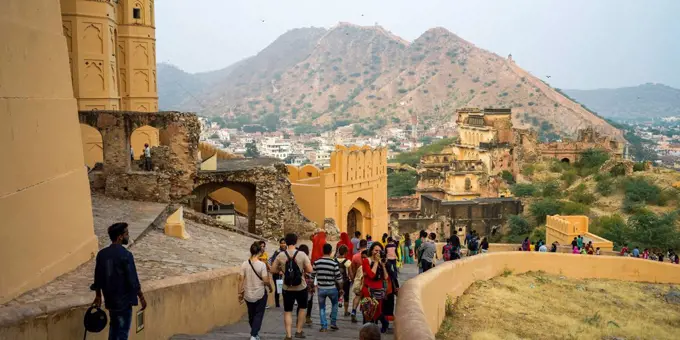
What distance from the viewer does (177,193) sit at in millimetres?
18094

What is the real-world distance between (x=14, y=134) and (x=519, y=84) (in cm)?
18699

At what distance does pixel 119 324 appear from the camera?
6070 millimetres

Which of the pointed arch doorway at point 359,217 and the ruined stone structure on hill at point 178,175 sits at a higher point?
the ruined stone structure on hill at point 178,175

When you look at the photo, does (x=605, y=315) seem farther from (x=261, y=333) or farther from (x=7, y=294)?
(x=7, y=294)

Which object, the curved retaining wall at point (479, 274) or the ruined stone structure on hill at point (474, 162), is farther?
the ruined stone structure on hill at point (474, 162)

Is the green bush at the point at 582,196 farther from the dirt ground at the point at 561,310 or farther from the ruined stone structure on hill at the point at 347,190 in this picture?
the dirt ground at the point at 561,310

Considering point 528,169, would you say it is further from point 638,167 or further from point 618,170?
point 618,170

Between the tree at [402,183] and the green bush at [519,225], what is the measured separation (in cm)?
2391

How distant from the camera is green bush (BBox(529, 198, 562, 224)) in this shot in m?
47.9

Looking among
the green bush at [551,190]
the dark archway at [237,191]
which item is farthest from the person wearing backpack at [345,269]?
the green bush at [551,190]

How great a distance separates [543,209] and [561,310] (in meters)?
37.0

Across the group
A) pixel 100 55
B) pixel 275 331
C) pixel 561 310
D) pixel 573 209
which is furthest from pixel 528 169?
pixel 275 331

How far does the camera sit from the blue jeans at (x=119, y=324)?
606 centimetres

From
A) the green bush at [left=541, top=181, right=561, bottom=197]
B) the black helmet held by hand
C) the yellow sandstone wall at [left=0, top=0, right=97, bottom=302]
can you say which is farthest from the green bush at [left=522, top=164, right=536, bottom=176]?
the black helmet held by hand
